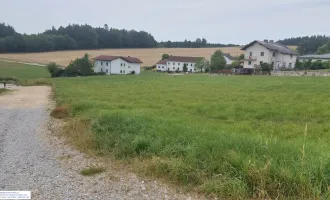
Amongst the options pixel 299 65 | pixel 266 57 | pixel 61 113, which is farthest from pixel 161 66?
pixel 61 113

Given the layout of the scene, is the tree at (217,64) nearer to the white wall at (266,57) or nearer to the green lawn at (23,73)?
the white wall at (266,57)

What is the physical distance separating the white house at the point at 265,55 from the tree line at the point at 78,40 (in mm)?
81977

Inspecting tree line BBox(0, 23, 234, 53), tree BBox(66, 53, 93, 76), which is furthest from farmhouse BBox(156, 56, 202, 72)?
tree line BBox(0, 23, 234, 53)

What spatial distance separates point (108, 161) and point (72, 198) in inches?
75.7

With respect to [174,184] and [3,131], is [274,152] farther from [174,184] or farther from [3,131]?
[3,131]

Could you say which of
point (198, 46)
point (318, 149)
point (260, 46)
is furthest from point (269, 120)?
point (198, 46)

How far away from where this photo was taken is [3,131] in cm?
1052

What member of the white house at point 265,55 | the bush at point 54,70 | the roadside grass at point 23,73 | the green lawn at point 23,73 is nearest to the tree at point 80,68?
the bush at point 54,70

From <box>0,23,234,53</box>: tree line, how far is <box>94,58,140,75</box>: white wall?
1844 inches

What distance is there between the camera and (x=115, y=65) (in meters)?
78.8

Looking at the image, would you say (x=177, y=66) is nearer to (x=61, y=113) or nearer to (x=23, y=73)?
(x=23, y=73)

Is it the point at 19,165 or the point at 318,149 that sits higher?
the point at 318,149

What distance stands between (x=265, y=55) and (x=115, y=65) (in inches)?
1558

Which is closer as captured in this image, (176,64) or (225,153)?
(225,153)
